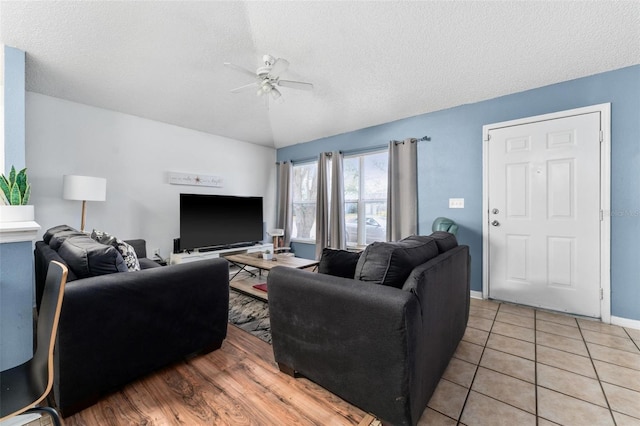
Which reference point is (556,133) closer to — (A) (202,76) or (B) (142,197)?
(A) (202,76)

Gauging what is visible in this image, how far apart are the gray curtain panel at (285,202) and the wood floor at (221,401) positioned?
340 centimetres

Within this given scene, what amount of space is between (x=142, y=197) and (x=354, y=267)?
350 cm

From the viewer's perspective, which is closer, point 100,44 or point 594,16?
point 594,16

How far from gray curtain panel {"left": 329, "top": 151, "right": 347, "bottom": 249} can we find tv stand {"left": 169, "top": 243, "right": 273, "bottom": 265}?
126 cm

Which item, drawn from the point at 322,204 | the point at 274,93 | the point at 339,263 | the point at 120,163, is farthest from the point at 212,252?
the point at 339,263

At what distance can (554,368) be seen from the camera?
67.6 inches

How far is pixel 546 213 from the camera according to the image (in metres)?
2.71

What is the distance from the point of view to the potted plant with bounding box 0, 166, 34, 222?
50.4 inches

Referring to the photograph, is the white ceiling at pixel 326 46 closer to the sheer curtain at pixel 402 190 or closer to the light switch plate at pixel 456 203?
the sheer curtain at pixel 402 190

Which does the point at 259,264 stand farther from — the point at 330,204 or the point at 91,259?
the point at 330,204

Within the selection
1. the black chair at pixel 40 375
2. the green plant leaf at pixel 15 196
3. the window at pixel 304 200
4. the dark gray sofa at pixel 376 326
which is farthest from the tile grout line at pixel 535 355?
the window at pixel 304 200

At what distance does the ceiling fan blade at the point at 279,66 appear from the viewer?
8.70 feet

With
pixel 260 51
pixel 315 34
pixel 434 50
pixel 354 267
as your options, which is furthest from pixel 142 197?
pixel 434 50

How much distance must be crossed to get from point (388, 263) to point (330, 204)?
126 inches
